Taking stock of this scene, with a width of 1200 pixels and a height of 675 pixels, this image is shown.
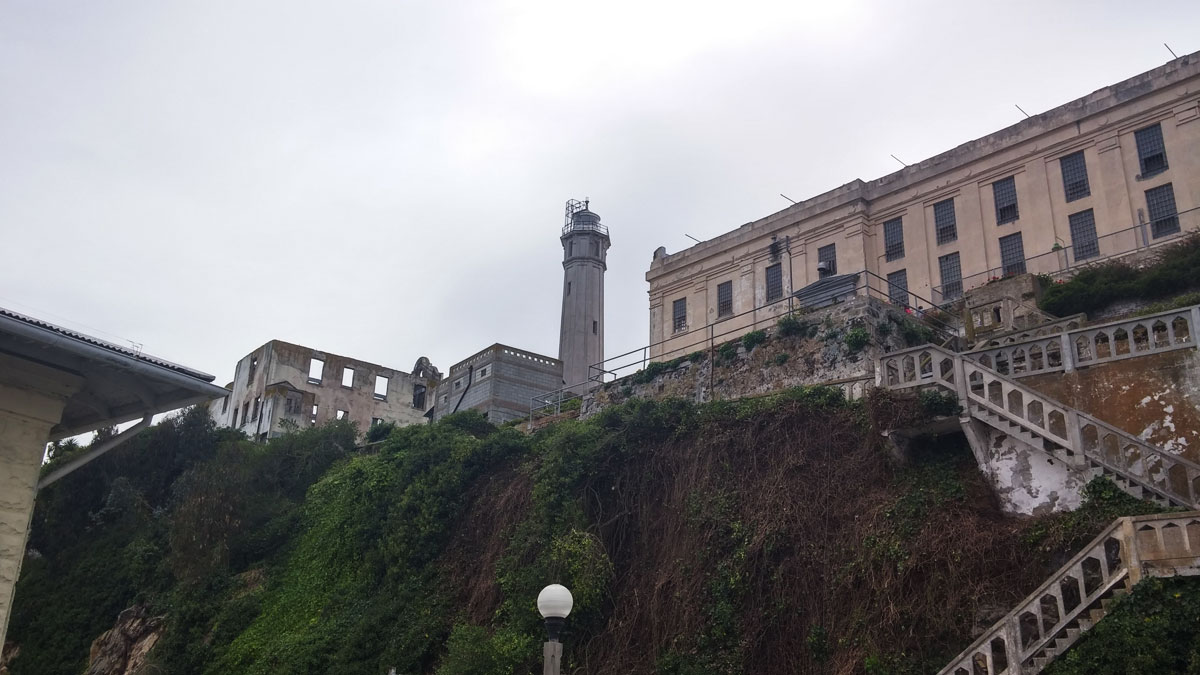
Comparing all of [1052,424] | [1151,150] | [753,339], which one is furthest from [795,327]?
[1151,150]

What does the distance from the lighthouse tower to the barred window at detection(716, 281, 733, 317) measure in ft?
42.6

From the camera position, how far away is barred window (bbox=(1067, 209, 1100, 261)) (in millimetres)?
28812

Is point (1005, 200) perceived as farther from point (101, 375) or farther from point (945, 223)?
point (101, 375)

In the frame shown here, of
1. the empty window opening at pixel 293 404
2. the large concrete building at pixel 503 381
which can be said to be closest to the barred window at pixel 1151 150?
the large concrete building at pixel 503 381

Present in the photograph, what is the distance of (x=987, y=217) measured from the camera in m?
31.9

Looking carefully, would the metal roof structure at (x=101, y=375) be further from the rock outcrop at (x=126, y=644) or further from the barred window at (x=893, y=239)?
the barred window at (x=893, y=239)

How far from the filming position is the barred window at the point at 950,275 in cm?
3170

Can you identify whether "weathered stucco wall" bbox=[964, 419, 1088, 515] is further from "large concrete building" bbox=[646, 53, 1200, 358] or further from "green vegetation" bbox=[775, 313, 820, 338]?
"large concrete building" bbox=[646, 53, 1200, 358]

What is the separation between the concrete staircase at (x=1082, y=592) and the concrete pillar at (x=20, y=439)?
35.1 ft

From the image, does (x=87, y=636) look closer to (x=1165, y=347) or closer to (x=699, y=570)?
(x=699, y=570)

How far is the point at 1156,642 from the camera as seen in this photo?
11.2 meters

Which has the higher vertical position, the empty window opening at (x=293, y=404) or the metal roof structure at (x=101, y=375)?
the empty window opening at (x=293, y=404)

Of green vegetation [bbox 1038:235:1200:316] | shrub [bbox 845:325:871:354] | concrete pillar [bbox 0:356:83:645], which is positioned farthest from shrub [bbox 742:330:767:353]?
concrete pillar [bbox 0:356:83:645]

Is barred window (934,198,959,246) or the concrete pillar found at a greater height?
barred window (934,198,959,246)
